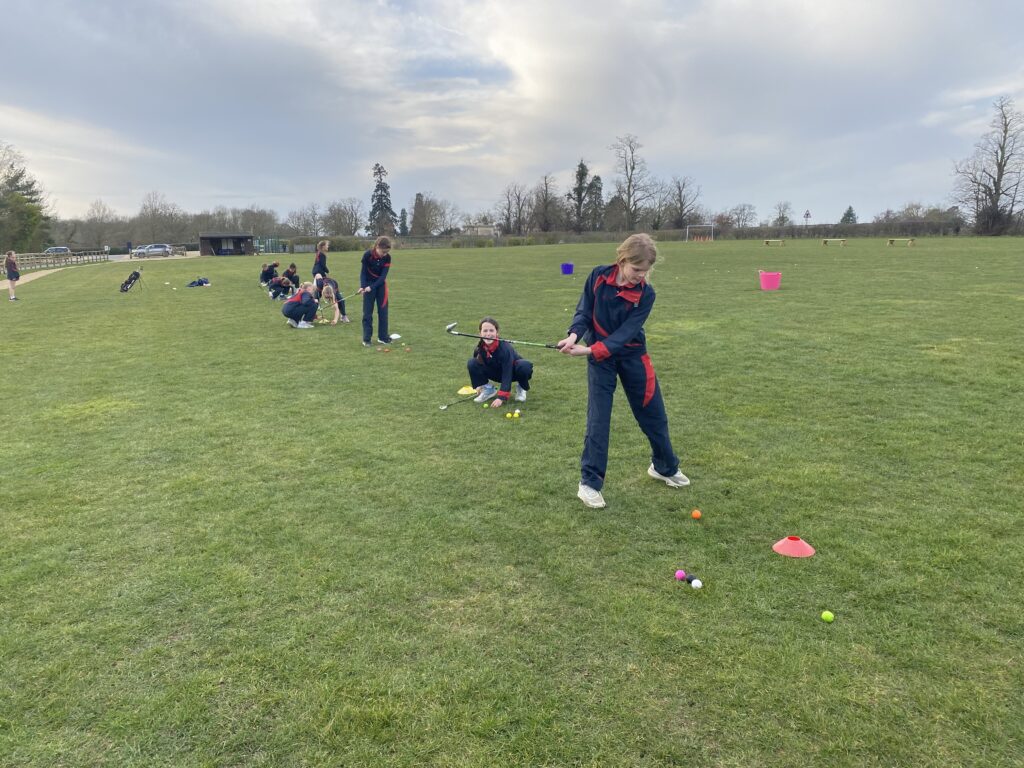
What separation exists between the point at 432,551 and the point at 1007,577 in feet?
12.1

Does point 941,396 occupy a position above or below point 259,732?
above

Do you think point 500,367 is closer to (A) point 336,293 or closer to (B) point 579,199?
(A) point 336,293

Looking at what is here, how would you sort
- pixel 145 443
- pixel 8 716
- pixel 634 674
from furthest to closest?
1. pixel 145 443
2. pixel 634 674
3. pixel 8 716

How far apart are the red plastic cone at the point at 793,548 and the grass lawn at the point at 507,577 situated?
0.10m

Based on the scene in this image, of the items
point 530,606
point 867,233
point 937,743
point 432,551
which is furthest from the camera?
point 867,233

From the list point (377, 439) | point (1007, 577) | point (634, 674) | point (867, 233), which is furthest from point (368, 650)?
point (867, 233)

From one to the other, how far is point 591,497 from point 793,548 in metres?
1.49

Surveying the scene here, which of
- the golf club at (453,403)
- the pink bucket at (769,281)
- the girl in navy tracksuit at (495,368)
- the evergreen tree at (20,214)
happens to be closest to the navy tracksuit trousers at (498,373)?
the girl in navy tracksuit at (495,368)

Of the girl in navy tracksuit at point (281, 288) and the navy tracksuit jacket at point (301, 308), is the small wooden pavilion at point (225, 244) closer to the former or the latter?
the girl in navy tracksuit at point (281, 288)

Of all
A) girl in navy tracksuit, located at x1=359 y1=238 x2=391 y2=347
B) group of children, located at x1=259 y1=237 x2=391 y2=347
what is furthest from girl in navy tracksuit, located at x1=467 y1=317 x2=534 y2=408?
girl in navy tracksuit, located at x1=359 y1=238 x2=391 y2=347

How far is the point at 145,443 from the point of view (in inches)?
249

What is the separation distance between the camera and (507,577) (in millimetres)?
3865

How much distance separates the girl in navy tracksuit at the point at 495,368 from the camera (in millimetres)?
7449

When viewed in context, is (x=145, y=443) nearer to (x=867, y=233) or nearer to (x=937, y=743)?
(x=937, y=743)
